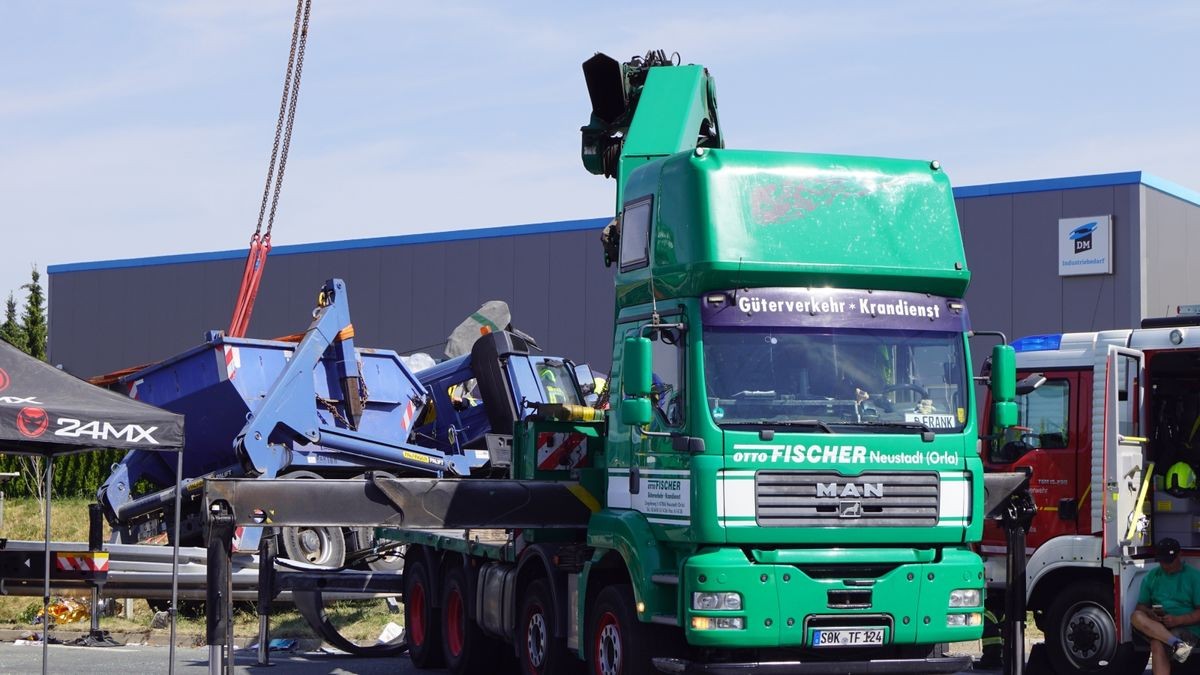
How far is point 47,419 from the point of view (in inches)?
437

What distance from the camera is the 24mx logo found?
440 inches

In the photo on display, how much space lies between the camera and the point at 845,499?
10406 millimetres

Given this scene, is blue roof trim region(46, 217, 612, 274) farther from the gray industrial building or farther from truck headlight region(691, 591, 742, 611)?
truck headlight region(691, 591, 742, 611)

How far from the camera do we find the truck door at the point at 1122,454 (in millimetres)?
13383

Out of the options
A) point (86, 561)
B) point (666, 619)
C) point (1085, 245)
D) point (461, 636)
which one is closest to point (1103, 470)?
point (666, 619)

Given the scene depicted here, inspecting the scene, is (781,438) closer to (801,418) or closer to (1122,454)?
(801,418)

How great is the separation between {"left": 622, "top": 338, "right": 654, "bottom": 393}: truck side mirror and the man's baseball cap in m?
5.10

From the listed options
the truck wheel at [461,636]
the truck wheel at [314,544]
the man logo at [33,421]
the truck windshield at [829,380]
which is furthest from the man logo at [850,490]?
the truck wheel at [314,544]

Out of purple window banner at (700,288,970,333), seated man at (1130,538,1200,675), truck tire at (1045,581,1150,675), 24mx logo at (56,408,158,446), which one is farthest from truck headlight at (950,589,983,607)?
24mx logo at (56,408,158,446)

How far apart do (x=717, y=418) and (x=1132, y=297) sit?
1662 centimetres

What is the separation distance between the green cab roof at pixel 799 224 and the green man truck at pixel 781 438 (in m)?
0.02

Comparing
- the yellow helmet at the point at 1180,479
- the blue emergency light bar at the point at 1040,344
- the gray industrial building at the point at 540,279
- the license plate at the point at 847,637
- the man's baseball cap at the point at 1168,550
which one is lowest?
the license plate at the point at 847,637

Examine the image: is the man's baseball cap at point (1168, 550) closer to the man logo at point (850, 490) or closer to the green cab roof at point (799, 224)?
the green cab roof at point (799, 224)

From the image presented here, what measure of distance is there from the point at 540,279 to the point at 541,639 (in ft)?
71.8
